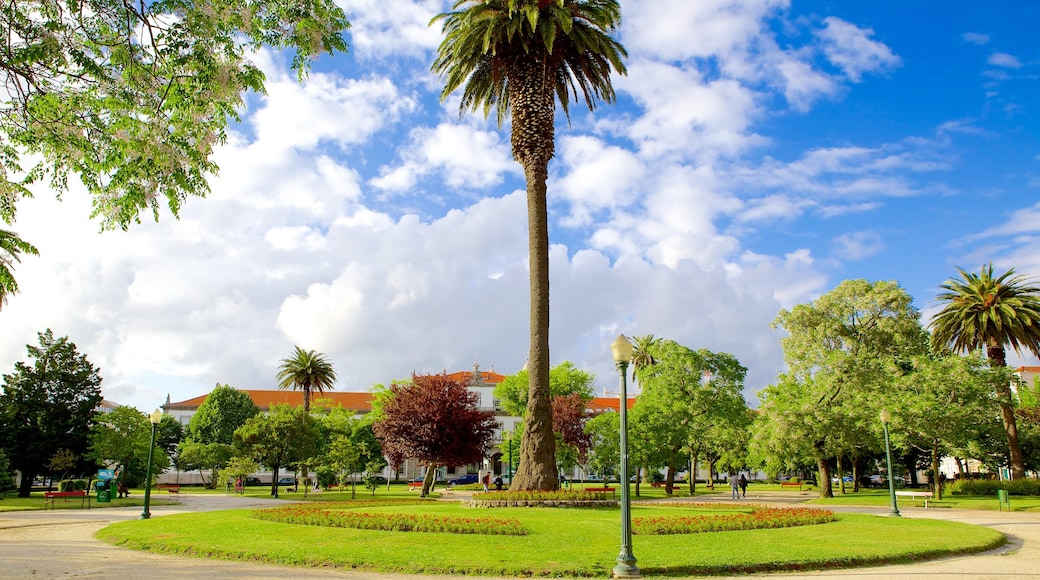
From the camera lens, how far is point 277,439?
4284 cm

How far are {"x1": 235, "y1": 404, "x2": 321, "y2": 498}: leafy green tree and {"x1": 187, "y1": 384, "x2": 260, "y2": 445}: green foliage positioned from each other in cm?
3803

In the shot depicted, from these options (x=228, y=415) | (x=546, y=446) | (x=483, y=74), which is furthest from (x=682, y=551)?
(x=228, y=415)

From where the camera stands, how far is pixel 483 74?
30.6 m

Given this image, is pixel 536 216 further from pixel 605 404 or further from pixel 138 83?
pixel 605 404

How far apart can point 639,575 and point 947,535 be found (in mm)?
10892

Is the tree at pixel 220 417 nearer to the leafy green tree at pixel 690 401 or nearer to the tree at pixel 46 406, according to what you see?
the tree at pixel 46 406

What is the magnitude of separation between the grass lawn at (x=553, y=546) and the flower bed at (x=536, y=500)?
3736 millimetres

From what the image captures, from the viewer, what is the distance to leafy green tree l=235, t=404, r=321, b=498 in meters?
42.7

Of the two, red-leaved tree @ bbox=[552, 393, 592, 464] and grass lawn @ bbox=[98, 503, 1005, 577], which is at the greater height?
red-leaved tree @ bbox=[552, 393, 592, 464]

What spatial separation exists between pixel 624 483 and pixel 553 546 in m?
3.38

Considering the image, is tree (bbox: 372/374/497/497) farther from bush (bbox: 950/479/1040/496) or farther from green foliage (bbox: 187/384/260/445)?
green foliage (bbox: 187/384/260/445)

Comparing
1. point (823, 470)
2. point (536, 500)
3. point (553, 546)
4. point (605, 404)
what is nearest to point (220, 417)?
point (605, 404)

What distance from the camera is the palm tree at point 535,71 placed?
26484mm

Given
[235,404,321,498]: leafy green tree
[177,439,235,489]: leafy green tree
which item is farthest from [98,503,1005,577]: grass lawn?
[177,439,235,489]: leafy green tree
